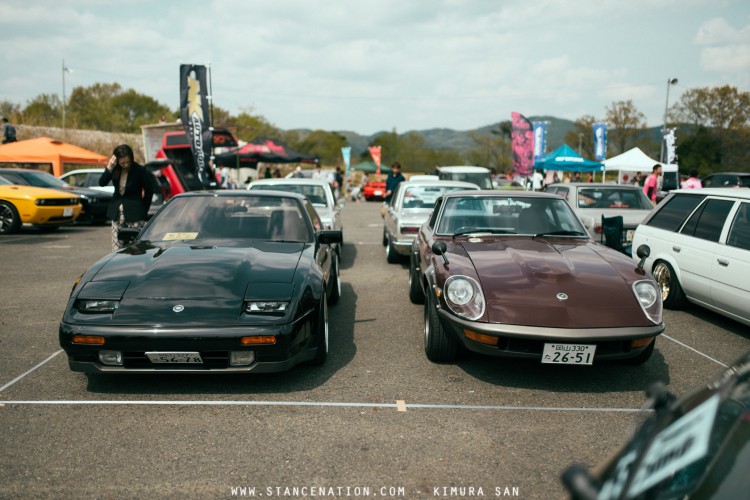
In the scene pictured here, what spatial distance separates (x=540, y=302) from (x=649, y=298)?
87cm

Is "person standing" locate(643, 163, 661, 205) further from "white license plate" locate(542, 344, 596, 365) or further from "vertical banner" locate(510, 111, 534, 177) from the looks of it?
"white license plate" locate(542, 344, 596, 365)

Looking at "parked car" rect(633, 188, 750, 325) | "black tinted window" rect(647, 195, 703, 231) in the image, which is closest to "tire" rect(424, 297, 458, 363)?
"parked car" rect(633, 188, 750, 325)

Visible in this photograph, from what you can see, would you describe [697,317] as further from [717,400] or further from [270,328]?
[717,400]

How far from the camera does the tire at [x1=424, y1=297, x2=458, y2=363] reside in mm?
4590

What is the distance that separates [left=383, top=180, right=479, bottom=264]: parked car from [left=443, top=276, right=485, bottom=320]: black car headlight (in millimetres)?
4797

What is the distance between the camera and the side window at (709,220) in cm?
607

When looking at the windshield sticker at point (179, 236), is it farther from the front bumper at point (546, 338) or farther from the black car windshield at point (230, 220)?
the front bumper at point (546, 338)

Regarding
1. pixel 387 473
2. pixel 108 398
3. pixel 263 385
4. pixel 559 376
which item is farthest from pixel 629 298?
pixel 108 398

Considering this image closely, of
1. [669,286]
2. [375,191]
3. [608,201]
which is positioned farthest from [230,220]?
[375,191]

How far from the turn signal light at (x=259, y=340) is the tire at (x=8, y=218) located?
1167cm

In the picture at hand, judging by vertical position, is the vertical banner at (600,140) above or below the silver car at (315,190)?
above

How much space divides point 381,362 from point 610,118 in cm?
5990

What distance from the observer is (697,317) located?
655cm

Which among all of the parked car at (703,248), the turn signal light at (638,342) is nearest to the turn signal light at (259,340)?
the turn signal light at (638,342)
